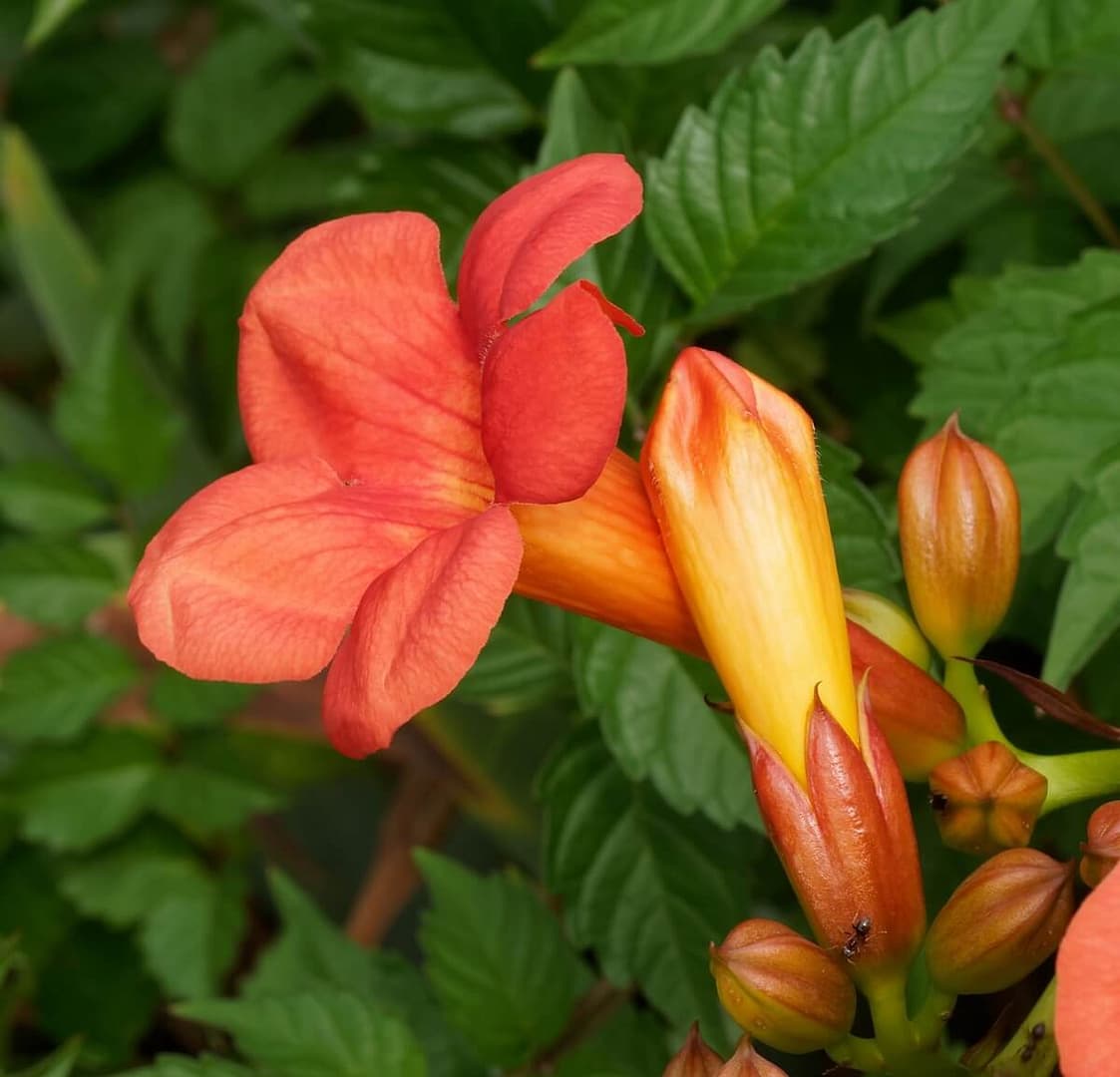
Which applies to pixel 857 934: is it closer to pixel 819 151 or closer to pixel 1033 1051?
pixel 1033 1051

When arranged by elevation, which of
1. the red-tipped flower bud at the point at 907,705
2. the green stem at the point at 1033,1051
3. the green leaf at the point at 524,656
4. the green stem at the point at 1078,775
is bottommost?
the green leaf at the point at 524,656

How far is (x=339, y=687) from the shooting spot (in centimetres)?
82

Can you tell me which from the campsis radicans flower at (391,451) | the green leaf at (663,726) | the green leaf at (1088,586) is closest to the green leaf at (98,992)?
the green leaf at (663,726)

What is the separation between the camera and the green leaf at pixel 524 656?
1.25 meters

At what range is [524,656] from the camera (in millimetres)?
1263

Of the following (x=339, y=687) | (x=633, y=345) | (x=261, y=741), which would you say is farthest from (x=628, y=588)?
(x=261, y=741)

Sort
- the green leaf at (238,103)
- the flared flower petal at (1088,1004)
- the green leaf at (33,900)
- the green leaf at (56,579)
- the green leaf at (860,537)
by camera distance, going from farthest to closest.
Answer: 1. the green leaf at (238,103)
2. the green leaf at (33,900)
3. the green leaf at (56,579)
4. the green leaf at (860,537)
5. the flared flower petal at (1088,1004)

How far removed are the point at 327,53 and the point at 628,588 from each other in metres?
0.84

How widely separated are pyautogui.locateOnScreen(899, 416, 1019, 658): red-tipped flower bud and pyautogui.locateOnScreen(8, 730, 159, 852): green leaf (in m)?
1.14

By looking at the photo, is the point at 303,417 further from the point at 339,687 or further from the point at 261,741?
the point at 261,741

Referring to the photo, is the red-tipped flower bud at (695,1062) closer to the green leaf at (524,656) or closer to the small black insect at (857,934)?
the small black insect at (857,934)

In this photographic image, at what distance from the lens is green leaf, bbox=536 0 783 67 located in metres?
1.10

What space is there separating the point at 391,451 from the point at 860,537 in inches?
13.6

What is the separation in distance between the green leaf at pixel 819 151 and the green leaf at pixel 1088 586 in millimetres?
266
